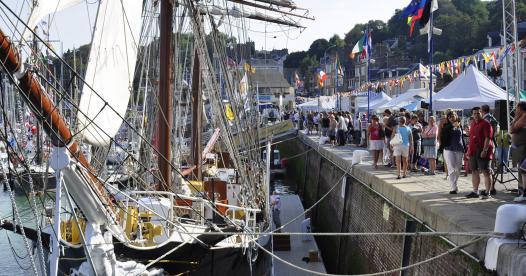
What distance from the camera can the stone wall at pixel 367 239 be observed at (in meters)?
10.4

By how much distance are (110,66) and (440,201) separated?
7161mm

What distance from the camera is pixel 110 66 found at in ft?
44.9

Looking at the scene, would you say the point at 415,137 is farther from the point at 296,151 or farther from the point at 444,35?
the point at 444,35

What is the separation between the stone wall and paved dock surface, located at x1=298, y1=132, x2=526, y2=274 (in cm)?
22

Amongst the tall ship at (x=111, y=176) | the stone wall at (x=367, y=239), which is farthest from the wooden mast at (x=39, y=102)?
the stone wall at (x=367, y=239)

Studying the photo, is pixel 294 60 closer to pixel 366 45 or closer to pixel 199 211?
pixel 366 45

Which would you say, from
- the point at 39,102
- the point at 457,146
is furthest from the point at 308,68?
the point at 39,102

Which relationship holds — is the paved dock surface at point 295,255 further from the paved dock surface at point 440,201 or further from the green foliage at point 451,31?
the green foliage at point 451,31

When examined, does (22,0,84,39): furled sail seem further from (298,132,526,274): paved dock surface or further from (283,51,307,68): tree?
(283,51,307,68): tree

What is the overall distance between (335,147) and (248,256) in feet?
53.6

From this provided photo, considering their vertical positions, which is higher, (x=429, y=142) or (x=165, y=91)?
(x=165, y=91)

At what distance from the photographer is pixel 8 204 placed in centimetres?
3494

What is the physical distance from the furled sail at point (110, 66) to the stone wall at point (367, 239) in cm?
596

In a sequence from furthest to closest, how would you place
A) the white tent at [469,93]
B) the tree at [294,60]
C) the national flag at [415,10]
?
the tree at [294,60]
the national flag at [415,10]
the white tent at [469,93]
